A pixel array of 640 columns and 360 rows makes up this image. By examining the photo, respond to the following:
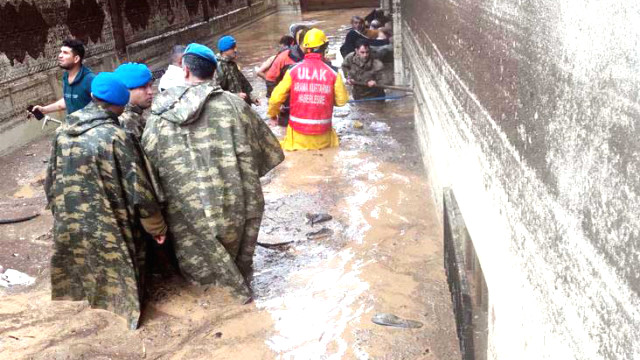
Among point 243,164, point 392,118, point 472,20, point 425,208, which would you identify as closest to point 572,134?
point 472,20

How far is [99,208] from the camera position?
149 inches

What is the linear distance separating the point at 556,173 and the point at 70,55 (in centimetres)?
496

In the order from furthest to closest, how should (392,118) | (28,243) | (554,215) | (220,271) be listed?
(392,118)
(28,243)
(220,271)
(554,215)

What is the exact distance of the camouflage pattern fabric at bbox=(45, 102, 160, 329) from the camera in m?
3.69

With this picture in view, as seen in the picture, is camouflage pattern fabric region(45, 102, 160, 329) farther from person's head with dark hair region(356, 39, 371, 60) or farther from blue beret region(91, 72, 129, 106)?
person's head with dark hair region(356, 39, 371, 60)

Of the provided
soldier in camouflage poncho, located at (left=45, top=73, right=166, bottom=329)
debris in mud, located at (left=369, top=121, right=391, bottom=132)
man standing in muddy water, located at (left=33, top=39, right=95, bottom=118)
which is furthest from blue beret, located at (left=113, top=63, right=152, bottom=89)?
debris in mud, located at (left=369, top=121, right=391, bottom=132)

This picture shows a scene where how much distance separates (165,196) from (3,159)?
17.1 feet

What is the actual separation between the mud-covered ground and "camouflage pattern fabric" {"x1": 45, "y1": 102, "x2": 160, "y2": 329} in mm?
224

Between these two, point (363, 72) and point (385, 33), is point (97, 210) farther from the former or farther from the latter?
point (385, 33)

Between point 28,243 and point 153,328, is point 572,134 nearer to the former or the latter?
point 153,328

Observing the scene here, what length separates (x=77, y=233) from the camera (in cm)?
387

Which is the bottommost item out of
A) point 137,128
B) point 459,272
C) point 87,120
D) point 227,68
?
point 459,272

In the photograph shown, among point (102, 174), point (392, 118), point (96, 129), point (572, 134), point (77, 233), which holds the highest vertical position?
point (572, 134)

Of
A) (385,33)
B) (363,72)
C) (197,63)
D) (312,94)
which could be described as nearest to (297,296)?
(197,63)
